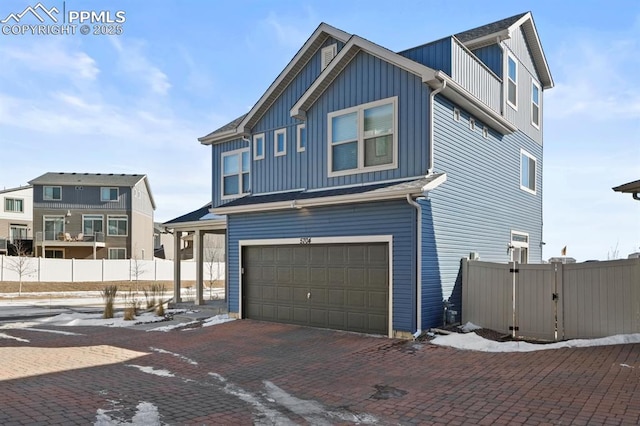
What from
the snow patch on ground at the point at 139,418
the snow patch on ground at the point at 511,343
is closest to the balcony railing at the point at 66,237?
the snow patch on ground at the point at 511,343

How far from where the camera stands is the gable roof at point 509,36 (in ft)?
47.2

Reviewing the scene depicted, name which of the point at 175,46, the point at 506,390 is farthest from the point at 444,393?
the point at 175,46

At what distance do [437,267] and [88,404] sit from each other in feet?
25.7

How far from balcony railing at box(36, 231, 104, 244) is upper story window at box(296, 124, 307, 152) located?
3292 cm

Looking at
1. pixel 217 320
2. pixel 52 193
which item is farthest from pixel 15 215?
pixel 217 320

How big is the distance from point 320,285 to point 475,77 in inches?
A: 287

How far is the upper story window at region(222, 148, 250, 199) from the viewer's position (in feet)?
53.5

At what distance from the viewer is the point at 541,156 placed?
18.0m

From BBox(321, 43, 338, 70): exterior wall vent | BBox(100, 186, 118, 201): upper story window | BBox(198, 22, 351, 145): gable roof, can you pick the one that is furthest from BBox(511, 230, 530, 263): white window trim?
BBox(100, 186, 118, 201): upper story window

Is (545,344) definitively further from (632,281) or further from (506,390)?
(506,390)

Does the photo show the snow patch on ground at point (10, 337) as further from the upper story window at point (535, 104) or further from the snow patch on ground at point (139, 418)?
the upper story window at point (535, 104)

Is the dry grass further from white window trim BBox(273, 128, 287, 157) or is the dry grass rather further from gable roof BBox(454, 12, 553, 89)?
gable roof BBox(454, 12, 553, 89)

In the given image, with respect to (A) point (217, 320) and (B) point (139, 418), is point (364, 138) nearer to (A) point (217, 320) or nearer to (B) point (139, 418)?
(A) point (217, 320)

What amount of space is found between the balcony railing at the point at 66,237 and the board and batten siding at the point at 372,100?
111 ft
